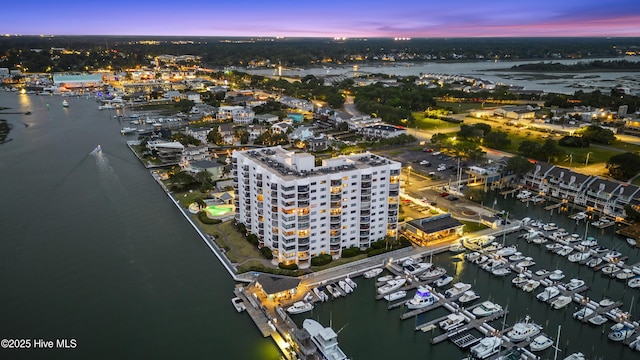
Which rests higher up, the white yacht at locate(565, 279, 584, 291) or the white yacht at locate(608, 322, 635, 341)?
the white yacht at locate(565, 279, 584, 291)

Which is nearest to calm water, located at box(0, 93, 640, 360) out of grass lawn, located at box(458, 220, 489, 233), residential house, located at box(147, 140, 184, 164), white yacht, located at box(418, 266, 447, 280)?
white yacht, located at box(418, 266, 447, 280)

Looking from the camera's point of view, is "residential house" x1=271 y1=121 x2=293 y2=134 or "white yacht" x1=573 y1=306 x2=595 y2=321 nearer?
"white yacht" x1=573 y1=306 x2=595 y2=321

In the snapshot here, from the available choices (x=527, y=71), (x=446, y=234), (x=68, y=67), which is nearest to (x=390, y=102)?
(x=446, y=234)

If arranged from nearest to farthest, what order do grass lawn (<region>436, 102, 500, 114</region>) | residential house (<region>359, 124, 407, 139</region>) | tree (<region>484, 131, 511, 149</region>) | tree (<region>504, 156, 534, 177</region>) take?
tree (<region>504, 156, 534, 177</region>) < tree (<region>484, 131, 511, 149</region>) < residential house (<region>359, 124, 407, 139</region>) < grass lawn (<region>436, 102, 500, 114</region>)

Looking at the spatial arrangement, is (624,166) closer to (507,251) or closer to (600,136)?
(600,136)

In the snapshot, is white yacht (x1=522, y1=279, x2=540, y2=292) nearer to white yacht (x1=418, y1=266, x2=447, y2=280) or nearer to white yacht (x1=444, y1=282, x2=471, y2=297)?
white yacht (x1=444, y1=282, x2=471, y2=297)

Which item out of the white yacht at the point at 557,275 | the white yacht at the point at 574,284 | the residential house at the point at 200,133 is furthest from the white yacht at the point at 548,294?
the residential house at the point at 200,133

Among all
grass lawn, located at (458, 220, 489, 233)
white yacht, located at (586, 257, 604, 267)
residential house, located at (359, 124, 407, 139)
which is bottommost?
white yacht, located at (586, 257, 604, 267)

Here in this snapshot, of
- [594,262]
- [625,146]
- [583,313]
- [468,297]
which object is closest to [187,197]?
[468,297]
